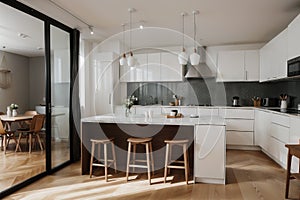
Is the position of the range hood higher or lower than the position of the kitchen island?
higher

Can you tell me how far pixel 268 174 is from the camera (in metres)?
3.61

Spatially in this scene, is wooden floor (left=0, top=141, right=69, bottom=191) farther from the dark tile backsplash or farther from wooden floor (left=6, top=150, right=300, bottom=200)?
the dark tile backsplash

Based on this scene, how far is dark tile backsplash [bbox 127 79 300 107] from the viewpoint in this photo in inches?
225

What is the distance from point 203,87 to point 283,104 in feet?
6.23

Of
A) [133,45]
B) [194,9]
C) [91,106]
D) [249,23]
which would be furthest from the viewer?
[133,45]

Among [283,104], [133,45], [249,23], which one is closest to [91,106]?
[133,45]

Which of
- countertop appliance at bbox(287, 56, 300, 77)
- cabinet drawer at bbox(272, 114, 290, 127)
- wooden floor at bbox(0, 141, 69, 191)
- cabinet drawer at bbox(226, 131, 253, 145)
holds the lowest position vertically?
wooden floor at bbox(0, 141, 69, 191)

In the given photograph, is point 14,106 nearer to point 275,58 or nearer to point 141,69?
point 141,69

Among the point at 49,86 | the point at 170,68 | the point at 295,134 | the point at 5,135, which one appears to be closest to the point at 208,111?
the point at 170,68

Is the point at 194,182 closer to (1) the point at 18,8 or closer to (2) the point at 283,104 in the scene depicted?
(2) the point at 283,104

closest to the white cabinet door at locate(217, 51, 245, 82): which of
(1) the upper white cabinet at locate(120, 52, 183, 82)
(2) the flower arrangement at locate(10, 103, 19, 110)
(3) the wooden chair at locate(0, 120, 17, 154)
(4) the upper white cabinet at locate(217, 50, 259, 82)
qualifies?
(4) the upper white cabinet at locate(217, 50, 259, 82)

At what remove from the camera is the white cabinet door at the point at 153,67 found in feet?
19.6

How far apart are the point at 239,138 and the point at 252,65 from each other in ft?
5.77

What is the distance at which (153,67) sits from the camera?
6000 mm
